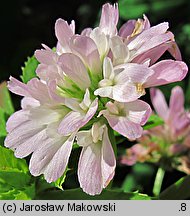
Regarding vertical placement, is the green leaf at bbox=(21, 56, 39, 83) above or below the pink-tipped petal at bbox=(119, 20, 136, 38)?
below

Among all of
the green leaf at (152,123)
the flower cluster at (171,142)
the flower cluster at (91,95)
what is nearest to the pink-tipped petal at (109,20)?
the flower cluster at (91,95)

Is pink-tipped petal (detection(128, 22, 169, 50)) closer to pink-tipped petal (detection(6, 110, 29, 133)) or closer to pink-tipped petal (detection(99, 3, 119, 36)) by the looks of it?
pink-tipped petal (detection(99, 3, 119, 36))

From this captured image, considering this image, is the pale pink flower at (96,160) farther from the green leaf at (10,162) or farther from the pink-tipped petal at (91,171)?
the green leaf at (10,162)

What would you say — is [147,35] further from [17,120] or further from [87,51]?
[17,120]

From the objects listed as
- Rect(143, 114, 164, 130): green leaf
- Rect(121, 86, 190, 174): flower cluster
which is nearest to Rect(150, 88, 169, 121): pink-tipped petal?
Rect(121, 86, 190, 174): flower cluster

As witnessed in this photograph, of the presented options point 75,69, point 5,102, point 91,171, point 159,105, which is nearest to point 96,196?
point 91,171

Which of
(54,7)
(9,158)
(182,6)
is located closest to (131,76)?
(9,158)

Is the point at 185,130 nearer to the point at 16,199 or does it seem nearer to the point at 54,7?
the point at 16,199
